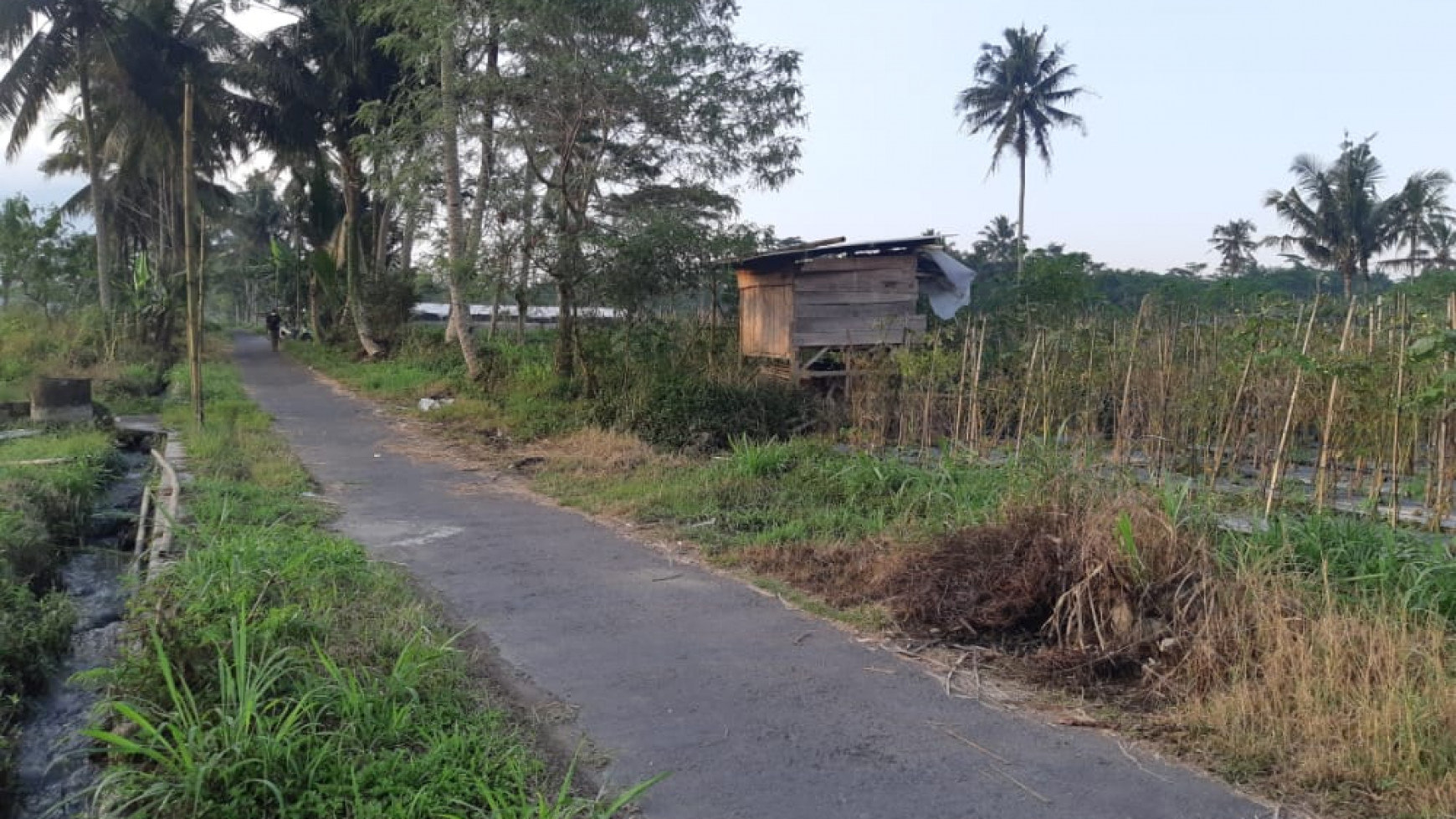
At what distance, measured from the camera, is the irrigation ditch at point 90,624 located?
4.46m

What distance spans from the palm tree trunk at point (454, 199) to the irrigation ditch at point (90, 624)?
14.2ft

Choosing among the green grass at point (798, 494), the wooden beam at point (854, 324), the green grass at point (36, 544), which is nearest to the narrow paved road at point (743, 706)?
the green grass at point (798, 494)

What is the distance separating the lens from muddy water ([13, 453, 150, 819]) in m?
4.43

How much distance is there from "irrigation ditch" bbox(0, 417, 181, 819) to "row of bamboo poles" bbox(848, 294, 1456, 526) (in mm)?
5943

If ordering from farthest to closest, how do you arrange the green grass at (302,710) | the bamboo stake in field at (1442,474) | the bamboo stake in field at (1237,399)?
1. the bamboo stake in field at (1237,399)
2. the bamboo stake in field at (1442,474)
3. the green grass at (302,710)

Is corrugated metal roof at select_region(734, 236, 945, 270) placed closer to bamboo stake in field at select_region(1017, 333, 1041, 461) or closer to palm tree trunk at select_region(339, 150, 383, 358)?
bamboo stake in field at select_region(1017, 333, 1041, 461)

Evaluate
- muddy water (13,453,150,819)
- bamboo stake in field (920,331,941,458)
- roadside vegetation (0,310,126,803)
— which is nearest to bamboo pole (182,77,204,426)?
roadside vegetation (0,310,126,803)

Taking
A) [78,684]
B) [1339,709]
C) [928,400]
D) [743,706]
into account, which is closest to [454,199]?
[928,400]

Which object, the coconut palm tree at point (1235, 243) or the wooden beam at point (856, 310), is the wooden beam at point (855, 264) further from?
the coconut palm tree at point (1235, 243)

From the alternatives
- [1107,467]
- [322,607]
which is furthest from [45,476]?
[1107,467]

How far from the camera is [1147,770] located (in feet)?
12.6

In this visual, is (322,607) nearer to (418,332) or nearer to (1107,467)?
(1107,467)

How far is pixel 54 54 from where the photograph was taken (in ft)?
76.3

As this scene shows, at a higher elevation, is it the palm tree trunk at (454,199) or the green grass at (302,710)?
the palm tree trunk at (454,199)
